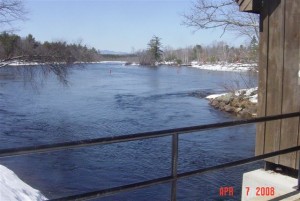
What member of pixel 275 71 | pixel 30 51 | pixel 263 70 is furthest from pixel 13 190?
pixel 30 51

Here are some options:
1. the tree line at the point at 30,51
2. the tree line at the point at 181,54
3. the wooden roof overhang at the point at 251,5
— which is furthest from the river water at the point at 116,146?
the tree line at the point at 181,54

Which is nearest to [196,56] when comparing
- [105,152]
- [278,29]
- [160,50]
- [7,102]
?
[160,50]

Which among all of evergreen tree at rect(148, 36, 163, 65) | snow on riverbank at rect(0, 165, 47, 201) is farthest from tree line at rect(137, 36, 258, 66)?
snow on riverbank at rect(0, 165, 47, 201)

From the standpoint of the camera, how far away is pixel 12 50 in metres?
22.2

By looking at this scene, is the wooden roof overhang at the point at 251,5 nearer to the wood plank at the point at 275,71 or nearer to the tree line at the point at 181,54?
the wood plank at the point at 275,71

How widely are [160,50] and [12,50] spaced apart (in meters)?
142

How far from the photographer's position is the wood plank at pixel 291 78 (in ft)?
17.1

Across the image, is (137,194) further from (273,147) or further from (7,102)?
(7,102)

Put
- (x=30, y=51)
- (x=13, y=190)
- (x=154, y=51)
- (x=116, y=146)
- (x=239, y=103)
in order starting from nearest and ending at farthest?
(x=13, y=190) < (x=116, y=146) < (x=30, y=51) < (x=239, y=103) < (x=154, y=51)

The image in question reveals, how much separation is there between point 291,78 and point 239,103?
29.4m

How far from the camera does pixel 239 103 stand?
3409 cm

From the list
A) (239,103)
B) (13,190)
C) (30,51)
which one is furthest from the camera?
(239,103)

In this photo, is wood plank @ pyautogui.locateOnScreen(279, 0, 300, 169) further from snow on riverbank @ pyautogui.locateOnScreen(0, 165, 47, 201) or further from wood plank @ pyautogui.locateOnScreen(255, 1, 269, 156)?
snow on riverbank @ pyautogui.locateOnScreen(0, 165, 47, 201)

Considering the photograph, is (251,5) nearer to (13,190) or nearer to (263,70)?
(263,70)
